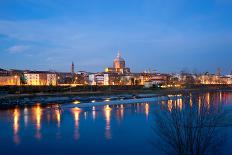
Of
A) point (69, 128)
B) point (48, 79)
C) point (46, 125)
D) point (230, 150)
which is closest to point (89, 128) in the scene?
point (69, 128)

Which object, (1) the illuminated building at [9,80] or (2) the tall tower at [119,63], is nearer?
(1) the illuminated building at [9,80]

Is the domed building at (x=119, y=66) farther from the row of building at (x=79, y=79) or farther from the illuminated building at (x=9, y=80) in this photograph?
the illuminated building at (x=9, y=80)

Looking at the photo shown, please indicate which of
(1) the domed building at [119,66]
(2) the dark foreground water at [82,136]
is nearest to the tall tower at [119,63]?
(1) the domed building at [119,66]

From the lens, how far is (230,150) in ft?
48.9

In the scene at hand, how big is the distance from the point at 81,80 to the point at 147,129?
109954mm

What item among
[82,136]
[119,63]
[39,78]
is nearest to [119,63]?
[119,63]

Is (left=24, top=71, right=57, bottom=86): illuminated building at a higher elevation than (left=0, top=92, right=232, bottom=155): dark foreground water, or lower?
higher

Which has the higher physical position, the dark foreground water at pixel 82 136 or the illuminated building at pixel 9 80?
the illuminated building at pixel 9 80

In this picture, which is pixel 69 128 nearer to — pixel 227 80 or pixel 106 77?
pixel 106 77

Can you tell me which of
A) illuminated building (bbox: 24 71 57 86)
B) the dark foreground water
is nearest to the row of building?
illuminated building (bbox: 24 71 57 86)

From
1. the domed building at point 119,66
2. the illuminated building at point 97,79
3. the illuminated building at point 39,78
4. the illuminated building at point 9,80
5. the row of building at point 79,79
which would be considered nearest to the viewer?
the illuminated building at point 9,80

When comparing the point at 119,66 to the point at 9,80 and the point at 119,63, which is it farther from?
the point at 9,80

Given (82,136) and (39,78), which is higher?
(39,78)

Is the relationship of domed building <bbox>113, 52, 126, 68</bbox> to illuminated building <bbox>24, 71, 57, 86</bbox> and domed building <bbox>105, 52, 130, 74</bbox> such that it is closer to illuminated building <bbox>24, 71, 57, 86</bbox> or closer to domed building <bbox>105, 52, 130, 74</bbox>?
domed building <bbox>105, 52, 130, 74</bbox>
